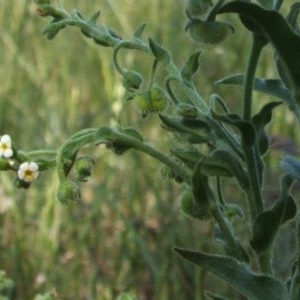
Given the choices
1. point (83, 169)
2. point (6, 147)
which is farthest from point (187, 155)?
point (6, 147)

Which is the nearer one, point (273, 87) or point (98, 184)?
point (273, 87)

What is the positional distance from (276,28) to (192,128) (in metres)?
0.19

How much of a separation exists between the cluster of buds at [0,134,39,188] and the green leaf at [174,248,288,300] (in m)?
0.24

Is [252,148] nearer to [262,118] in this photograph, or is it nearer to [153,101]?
[262,118]

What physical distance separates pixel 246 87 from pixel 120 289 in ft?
5.29

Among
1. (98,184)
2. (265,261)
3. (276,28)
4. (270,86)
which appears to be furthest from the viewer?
(98,184)

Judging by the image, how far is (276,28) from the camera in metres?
1.29

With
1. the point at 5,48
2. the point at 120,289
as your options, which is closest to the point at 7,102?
the point at 5,48

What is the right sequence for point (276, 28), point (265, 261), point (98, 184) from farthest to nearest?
point (98, 184)
point (265, 261)
point (276, 28)

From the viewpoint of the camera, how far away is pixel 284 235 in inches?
122

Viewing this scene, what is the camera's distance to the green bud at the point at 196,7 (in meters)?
1.37

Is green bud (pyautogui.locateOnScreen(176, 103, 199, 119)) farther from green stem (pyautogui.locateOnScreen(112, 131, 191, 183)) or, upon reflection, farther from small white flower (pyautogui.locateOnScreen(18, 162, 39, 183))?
small white flower (pyautogui.locateOnScreen(18, 162, 39, 183))

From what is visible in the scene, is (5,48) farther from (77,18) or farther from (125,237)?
(77,18)

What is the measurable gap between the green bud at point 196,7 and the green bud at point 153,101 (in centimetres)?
12
